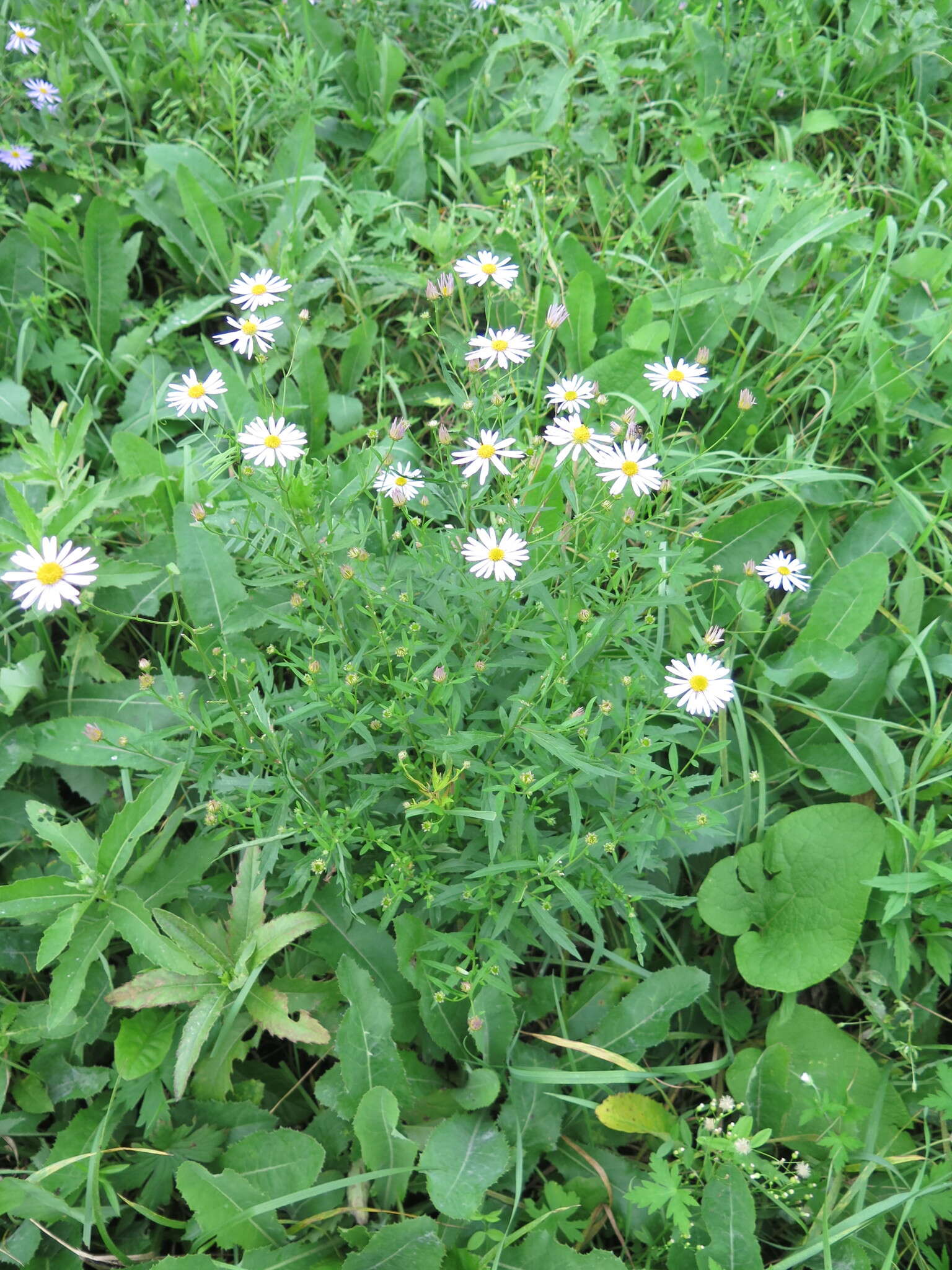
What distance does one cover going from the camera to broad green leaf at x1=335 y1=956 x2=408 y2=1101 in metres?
1.87

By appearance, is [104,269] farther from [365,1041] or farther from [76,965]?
[365,1041]

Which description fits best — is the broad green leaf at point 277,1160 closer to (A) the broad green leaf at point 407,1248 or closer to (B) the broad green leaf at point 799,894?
(A) the broad green leaf at point 407,1248

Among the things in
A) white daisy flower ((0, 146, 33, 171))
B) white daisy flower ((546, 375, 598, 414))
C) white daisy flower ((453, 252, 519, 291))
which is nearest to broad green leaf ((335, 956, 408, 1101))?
white daisy flower ((546, 375, 598, 414))

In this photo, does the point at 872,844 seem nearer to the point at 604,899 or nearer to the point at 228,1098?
the point at 604,899

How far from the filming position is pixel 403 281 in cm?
296

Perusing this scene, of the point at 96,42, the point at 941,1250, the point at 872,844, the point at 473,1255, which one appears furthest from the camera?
the point at 96,42

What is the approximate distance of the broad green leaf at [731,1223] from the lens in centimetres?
177

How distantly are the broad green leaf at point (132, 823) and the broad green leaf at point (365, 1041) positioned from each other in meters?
0.50

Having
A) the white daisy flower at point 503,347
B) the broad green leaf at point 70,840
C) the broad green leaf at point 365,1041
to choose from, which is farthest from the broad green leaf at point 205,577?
the broad green leaf at point 365,1041

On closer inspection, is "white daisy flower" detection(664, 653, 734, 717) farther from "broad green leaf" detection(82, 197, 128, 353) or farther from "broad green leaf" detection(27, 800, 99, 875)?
"broad green leaf" detection(82, 197, 128, 353)

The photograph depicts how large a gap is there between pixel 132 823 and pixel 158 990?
376mm

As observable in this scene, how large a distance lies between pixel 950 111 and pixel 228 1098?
13.4 ft

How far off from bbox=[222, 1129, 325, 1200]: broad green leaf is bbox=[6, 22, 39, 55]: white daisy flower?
3.55m

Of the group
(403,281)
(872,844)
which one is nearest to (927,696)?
(872,844)
